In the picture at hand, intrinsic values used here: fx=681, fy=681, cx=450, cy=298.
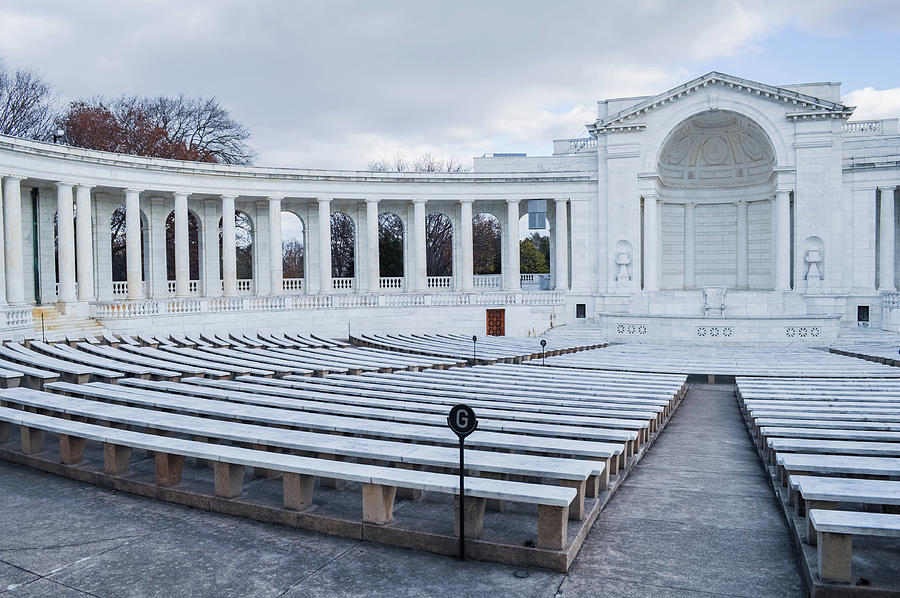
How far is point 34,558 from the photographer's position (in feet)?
24.8

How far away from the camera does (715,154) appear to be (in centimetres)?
5031

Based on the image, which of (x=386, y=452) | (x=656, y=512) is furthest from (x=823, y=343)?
(x=386, y=452)

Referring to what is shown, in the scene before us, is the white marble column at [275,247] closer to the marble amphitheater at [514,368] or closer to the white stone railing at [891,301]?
the marble amphitheater at [514,368]

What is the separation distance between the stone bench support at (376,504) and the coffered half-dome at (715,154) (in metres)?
43.4

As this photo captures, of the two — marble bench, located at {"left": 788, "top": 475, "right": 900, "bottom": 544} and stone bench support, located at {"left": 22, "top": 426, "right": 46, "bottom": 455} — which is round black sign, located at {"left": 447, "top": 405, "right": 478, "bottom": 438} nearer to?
marble bench, located at {"left": 788, "top": 475, "right": 900, "bottom": 544}

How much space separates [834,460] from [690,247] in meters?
46.1

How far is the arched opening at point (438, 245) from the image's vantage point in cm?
7800

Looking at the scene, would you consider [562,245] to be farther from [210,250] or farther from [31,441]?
[31,441]

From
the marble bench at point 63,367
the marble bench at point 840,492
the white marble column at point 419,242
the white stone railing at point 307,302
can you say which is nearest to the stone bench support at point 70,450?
the marble bench at point 63,367

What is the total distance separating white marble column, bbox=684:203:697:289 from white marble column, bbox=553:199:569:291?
9669 millimetres

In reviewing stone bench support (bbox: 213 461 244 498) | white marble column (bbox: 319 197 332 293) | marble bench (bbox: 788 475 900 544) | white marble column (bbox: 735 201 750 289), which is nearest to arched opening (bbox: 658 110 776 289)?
white marble column (bbox: 735 201 750 289)

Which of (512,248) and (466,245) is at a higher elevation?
(466,245)

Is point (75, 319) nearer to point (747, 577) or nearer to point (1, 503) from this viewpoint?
point (1, 503)

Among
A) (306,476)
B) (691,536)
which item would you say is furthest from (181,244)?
(691,536)
